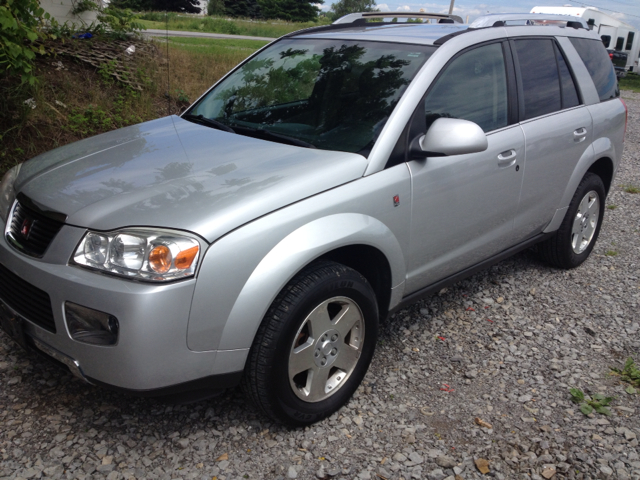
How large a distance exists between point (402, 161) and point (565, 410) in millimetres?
1511

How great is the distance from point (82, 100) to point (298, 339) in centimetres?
579

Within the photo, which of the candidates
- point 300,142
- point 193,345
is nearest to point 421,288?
point 300,142

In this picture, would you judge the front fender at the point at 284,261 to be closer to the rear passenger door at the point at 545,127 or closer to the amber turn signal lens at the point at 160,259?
the amber turn signal lens at the point at 160,259

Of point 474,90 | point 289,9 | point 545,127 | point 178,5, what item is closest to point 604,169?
point 545,127

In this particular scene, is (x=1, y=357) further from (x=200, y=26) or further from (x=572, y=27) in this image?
(x=200, y=26)

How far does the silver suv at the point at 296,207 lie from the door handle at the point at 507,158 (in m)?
0.01

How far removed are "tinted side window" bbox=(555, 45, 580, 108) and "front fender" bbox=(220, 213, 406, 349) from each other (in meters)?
2.20

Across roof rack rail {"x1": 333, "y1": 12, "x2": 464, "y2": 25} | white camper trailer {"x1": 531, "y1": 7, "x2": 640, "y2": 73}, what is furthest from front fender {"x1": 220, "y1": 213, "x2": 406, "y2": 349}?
white camper trailer {"x1": 531, "y1": 7, "x2": 640, "y2": 73}

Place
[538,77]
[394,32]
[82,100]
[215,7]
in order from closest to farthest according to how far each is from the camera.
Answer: [394,32] < [538,77] < [82,100] < [215,7]

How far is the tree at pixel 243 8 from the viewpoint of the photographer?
4834cm

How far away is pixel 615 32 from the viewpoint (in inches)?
1072

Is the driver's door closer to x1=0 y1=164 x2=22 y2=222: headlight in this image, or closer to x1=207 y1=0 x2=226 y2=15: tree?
x1=0 y1=164 x2=22 y2=222: headlight

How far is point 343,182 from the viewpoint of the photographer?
269 cm

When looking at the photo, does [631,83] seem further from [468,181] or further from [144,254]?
[144,254]
